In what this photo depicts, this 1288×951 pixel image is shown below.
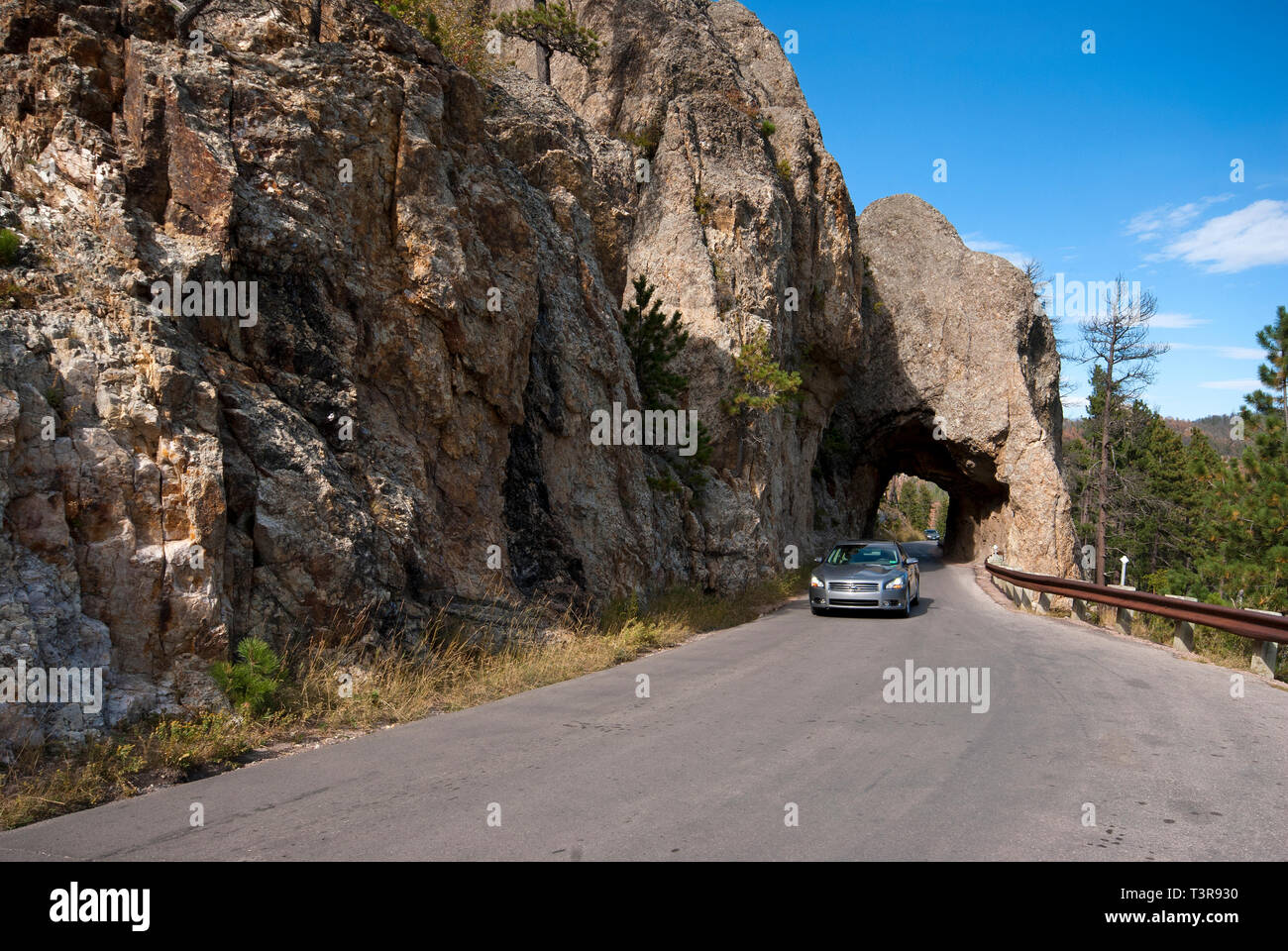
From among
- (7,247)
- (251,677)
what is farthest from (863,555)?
(7,247)

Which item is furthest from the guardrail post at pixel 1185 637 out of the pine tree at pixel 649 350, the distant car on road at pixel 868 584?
the pine tree at pixel 649 350

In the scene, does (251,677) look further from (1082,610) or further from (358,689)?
(1082,610)

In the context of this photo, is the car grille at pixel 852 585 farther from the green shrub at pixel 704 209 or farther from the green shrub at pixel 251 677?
the green shrub at pixel 704 209

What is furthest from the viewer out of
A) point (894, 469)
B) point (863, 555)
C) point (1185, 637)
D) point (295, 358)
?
point (894, 469)

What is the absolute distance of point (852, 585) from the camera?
1609 cm

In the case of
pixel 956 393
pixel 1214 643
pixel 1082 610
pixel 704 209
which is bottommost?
pixel 1082 610

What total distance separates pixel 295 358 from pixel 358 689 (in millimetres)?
4038

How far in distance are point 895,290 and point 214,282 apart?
3507 centimetres

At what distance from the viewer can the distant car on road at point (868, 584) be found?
15.9 metres

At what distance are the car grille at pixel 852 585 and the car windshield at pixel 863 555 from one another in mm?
1167

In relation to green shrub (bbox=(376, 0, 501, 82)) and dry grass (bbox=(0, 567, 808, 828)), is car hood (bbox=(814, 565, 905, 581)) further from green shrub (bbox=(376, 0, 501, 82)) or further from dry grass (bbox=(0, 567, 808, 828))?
green shrub (bbox=(376, 0, 501, 82))

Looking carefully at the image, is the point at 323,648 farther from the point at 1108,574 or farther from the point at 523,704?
the point at 1108,574
